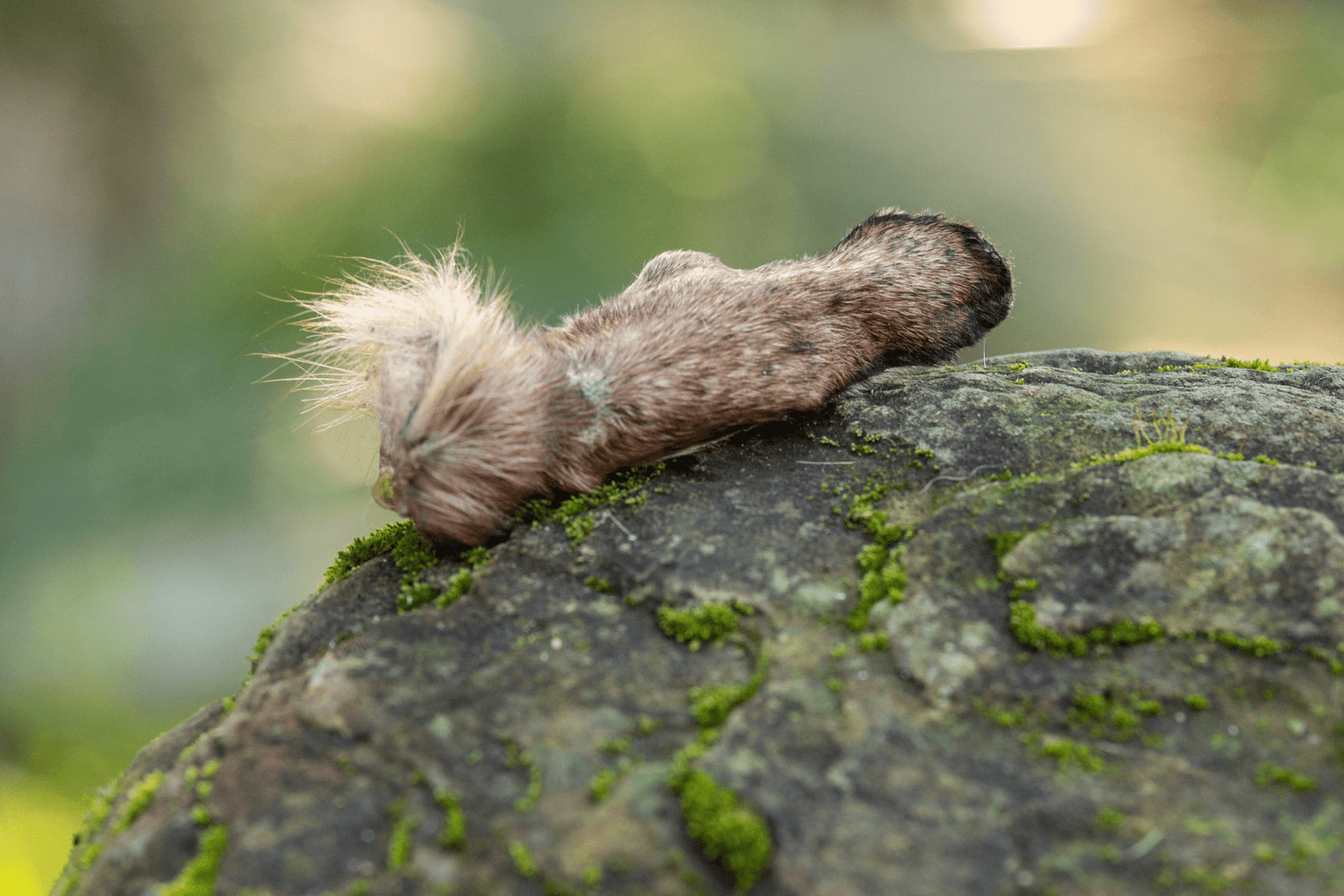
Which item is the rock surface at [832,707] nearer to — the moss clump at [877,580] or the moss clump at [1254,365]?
the moss clump at [877,580]

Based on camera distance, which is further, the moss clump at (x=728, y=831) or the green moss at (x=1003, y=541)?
the green moss at (x=1003, y=541)

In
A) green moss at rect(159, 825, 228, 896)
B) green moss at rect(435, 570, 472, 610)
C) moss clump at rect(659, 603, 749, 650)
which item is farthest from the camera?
green moss at rect(435, 570, 472, 610)

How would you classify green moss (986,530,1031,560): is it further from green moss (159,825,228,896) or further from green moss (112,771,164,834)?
green moss (112,771,164,834)

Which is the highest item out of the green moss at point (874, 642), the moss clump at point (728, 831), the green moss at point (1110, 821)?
the green moss at point (874, 642)

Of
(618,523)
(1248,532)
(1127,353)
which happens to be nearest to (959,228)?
(1127,353)

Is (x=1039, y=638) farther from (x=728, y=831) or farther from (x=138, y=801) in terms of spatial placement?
(x=138, y=801)

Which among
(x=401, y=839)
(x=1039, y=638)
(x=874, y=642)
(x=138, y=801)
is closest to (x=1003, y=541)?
(x=1039, y=638)

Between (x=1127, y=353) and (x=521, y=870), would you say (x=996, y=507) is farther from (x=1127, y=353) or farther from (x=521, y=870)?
(x=1127, y=353)

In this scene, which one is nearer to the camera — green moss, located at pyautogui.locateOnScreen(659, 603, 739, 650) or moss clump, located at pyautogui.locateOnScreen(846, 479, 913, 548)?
green moss, located at pyautogui.locateOnScreen(659, 603, 739, 650)

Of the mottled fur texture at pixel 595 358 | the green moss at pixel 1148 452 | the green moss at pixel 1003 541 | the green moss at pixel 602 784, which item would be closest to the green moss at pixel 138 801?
the mottled fur texture at pixel 595 358

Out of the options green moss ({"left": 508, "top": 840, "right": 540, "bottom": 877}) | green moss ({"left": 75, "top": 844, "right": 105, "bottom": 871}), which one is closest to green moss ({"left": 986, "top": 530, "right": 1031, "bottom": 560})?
green moss ({"left": 508, "top": 840, "right": 540, "bottom": 877})
